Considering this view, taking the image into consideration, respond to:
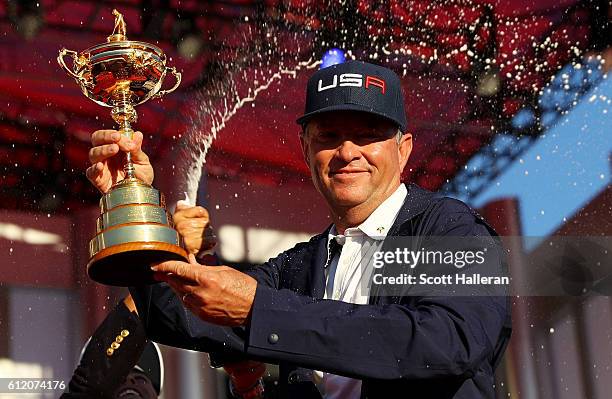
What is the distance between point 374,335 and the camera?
160 cm

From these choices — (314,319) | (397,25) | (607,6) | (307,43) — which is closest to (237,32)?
(307,43)

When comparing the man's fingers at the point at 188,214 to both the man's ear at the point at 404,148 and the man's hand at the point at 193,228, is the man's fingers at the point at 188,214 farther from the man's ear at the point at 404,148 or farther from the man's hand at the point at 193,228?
the man's ear at the point at 404,148

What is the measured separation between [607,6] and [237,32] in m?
1.52

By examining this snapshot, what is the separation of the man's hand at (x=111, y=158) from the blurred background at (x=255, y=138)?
5.02ft

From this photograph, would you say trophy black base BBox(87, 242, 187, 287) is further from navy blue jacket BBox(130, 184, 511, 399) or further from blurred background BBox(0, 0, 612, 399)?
blurred background BBox(0, 0, 612, 399)

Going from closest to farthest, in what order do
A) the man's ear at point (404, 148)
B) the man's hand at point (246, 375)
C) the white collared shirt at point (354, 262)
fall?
the white collared shirt at point (354, 262) → the man's ear at point (404, 148) → the man's hand at point (246, 375)

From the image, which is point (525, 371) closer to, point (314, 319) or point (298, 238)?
point (298, 238)

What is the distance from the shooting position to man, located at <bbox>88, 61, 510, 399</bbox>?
5.13ft

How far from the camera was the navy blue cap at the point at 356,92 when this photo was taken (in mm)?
1908

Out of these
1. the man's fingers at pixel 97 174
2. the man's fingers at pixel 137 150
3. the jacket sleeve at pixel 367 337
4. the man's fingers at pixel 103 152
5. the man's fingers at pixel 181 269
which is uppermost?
the man's fingers at pixel 137 150

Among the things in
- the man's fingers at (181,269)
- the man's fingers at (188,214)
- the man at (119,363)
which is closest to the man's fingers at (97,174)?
the man's fingers at (188,214)

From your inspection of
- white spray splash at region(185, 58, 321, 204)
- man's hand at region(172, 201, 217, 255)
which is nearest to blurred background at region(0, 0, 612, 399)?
white spray splash at region(185, 58, 321, 204)

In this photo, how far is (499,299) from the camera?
1.72 metres

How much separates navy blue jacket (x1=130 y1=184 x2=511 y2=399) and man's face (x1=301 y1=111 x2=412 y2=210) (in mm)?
237
